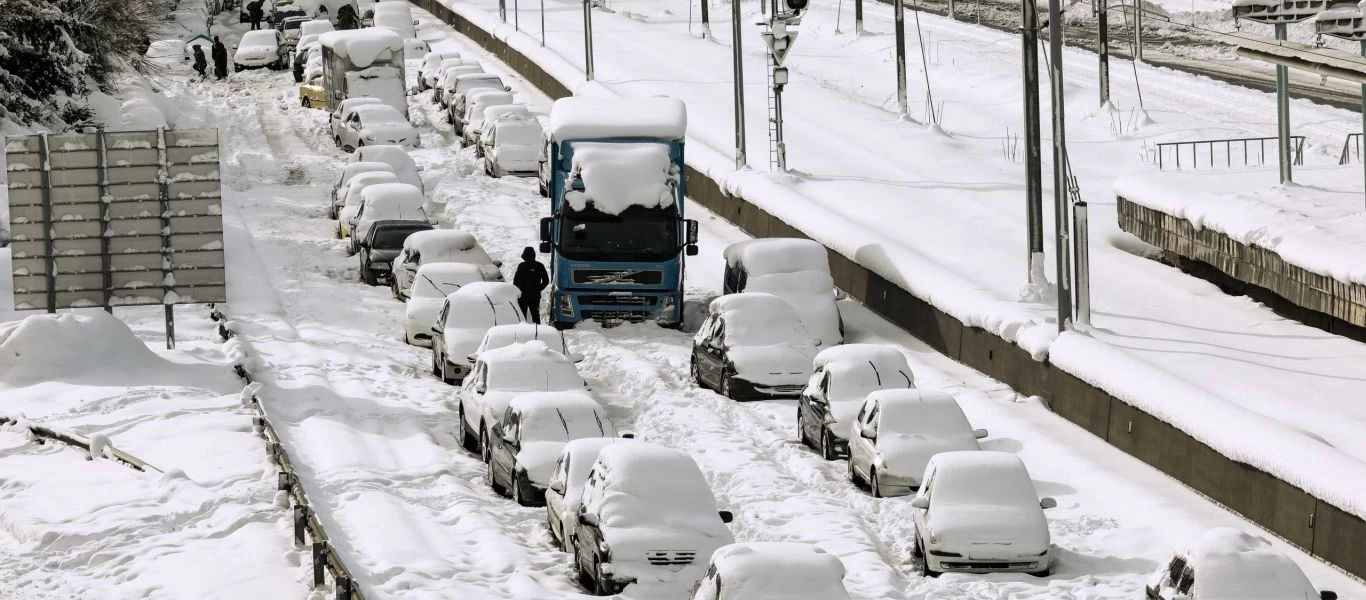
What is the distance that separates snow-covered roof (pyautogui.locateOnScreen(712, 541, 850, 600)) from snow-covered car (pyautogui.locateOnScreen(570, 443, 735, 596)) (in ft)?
8.22

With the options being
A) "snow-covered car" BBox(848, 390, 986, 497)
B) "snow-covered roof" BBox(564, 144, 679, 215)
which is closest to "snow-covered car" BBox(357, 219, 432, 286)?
"snow-covered roof" BBox(564, 144, 679, 215)

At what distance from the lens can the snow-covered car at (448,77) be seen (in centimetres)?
5366

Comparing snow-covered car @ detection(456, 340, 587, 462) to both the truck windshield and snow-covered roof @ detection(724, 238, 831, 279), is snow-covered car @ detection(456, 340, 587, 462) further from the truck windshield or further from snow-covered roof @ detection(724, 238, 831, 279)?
snow-covered roof @ detection(724, 238, 831, 279)

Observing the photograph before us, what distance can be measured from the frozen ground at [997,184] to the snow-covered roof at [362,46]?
20.1ft

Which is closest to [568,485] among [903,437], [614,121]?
[903,437]

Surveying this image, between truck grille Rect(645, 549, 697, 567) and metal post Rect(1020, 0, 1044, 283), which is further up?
metal post Rect(1020, 0, 1044, 283)

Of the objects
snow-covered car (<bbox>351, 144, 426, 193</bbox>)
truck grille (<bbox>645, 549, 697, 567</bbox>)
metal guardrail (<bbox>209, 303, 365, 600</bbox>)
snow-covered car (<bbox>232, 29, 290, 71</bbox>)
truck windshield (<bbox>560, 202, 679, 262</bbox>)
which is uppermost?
snow-covered car (<bbox>232, 29, 290, 71</bbox>)

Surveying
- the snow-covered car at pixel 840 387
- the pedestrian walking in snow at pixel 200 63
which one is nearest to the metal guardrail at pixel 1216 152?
the snow-covered car at pixel 840 387

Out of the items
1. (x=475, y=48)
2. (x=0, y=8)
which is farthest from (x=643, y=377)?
(x=475, y=48)

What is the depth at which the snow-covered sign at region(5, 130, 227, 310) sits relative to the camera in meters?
29.5

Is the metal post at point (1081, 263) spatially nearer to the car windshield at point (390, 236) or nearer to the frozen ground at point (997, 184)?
the frozen ground at point (997, 184)

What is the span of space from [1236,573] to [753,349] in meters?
11.7

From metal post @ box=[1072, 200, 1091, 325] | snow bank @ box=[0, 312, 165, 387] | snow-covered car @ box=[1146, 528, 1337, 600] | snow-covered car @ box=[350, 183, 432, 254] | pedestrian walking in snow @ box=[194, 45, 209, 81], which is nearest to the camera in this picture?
snow-covered car @ box=[1146, 528, 1337, 600]

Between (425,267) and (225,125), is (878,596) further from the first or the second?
(225,125)
